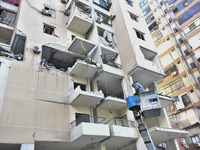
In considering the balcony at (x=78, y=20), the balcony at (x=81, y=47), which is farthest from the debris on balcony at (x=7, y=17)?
the balcony at (x=81, y=47)

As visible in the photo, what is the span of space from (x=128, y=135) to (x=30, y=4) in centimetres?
1628

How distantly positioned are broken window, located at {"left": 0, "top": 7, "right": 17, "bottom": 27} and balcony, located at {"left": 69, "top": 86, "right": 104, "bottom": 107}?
33.7 ft

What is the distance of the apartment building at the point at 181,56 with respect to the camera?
24406 mm

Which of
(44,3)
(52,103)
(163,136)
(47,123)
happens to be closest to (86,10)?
(44,3)

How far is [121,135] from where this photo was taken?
14.1 m

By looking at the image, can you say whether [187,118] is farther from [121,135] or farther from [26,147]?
[26,147]

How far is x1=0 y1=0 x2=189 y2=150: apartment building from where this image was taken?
41.2 feet

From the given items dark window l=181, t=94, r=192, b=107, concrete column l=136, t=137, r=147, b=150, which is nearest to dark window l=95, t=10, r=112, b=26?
concrete column l=136, t=137, r=147, b=150

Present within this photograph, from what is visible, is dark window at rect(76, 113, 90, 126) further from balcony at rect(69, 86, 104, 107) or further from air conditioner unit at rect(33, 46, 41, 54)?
air conditioner unit at rect(33, 46, 41, 54)

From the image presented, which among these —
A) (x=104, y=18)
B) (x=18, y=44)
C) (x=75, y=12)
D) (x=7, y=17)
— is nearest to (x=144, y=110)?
(x=18, y=44)

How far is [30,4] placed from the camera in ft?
61.2

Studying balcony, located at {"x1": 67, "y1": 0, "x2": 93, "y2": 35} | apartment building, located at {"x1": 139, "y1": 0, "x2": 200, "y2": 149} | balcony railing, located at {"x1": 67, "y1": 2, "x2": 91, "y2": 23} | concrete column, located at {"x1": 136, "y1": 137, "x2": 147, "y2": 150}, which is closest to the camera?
Result: concrete column, located at {"x1": 136, "y1": 137, "x2": 147, "y2": 150}

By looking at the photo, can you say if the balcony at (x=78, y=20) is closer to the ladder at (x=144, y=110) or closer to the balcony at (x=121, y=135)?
the balcony at (x=121, y=135)

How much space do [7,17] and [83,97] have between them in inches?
471
